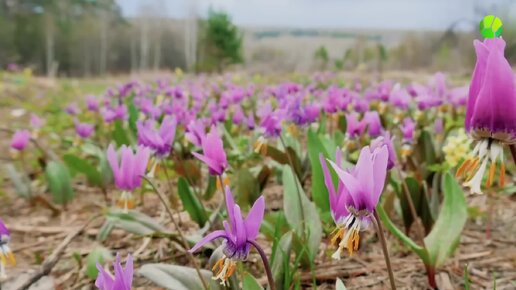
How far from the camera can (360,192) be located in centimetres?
96

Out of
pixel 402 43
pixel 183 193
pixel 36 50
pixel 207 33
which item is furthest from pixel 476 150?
pixel 36 50

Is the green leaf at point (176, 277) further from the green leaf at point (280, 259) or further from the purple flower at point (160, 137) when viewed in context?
the purple flower at point (160, 137)

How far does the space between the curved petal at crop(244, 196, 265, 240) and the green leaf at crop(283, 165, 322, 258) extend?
29.5 inches

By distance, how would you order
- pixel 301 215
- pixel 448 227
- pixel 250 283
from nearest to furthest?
pixel 250 283, pixel 448 227, pixel 301 215

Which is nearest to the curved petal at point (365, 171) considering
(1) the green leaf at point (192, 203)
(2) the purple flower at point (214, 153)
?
(2) the purple flower at point (214, 153)

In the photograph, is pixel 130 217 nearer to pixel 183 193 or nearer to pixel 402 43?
pixel 183 193

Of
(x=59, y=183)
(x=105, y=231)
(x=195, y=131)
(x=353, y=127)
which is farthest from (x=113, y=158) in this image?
(x=59, y=183)

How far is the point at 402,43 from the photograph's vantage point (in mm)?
35469

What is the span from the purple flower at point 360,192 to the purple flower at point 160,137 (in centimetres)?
102

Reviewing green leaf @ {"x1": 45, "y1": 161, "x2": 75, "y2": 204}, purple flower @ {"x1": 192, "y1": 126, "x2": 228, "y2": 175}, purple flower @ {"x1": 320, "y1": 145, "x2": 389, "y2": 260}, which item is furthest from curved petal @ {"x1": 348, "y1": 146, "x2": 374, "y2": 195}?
green leaf @ {"x1": 45, "y1": 161, "x2": 75, "y2": 204}

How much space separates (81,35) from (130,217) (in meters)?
56.8

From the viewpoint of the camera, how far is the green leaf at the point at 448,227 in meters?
1.68

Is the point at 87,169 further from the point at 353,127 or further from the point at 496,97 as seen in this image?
the point at 496,97

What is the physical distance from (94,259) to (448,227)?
120cm
